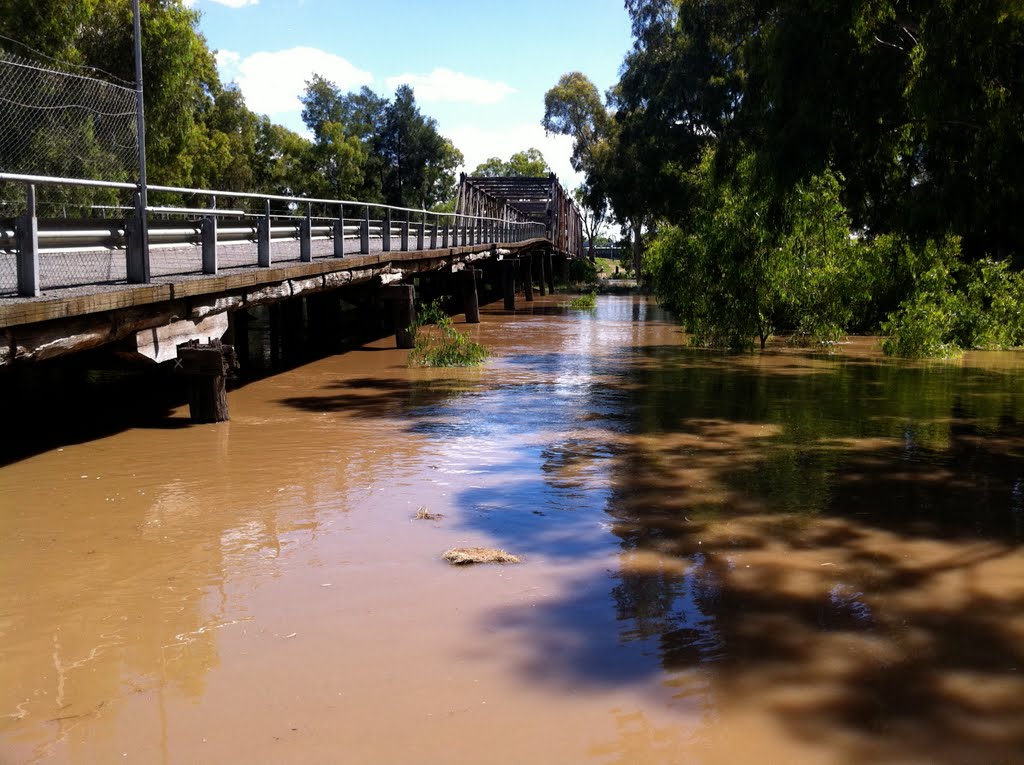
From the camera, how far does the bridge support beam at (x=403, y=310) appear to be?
63.8 ft

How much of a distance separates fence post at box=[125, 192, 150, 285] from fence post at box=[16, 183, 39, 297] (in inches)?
69.9

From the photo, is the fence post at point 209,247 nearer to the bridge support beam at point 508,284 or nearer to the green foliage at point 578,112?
the bridge support beam at point 508,284

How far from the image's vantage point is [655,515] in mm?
7816

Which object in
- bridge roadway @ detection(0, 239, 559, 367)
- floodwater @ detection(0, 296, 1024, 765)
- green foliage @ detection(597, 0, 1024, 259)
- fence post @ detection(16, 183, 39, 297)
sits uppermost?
green foliage @ detection(597, 0, 1024, 259)

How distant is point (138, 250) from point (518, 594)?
573cm

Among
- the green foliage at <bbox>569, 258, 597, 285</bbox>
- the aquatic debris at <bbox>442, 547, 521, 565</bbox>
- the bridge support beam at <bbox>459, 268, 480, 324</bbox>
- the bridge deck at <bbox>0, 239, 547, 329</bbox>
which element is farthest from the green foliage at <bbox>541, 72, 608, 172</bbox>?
the aquatic debris at <bbox>442, 547, 521, 565</bbox>

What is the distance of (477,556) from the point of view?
668 cm

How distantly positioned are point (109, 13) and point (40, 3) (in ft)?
14.2

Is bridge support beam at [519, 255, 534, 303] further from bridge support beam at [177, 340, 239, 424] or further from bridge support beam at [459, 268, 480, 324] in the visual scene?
bridge support beam at [177, 340, 239, 424]

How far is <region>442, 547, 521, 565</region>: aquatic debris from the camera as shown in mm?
6625

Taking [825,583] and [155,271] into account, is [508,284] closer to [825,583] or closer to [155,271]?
[155,271]

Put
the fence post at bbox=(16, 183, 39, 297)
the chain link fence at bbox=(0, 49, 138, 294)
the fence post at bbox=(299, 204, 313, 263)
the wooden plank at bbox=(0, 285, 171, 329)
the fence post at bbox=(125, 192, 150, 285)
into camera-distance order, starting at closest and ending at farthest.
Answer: the wooden plank at bbox=(0, 285, 171, 329) → the fence post at bbox=(16, 183, 39, 297) → the fence post at bbox=(125, 192, 150, 285) → the fence post at bbox=(299, 204, 313, 263) → the chain link fence at bbox=(0, 49, 138, 294)

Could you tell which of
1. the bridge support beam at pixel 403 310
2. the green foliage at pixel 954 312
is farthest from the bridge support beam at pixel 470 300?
the green foliage at pixel 954 312

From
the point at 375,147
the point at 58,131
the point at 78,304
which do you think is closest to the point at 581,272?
the point at 375,147
